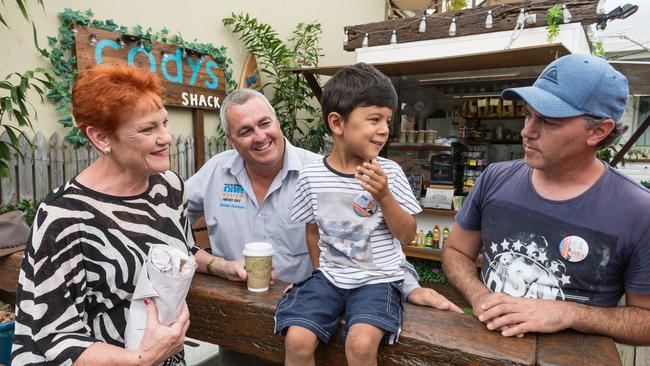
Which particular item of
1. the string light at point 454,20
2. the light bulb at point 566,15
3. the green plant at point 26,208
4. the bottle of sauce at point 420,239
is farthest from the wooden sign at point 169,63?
the light bulb at point 566,15

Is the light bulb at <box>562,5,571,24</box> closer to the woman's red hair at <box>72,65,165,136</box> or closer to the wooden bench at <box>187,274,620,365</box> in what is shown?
the wooden bench at <box>187,274,620,365</box>

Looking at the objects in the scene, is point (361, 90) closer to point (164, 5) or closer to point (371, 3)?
point (164, 5)

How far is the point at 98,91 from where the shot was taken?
1356mm

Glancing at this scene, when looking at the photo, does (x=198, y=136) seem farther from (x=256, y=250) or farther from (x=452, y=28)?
(x=256, y=250)

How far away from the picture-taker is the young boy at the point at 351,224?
4.40ft

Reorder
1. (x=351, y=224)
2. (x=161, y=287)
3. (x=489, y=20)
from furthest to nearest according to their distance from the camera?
1. (x=489, y=20)
2. (x=351, y=224)
3. (x=161, y=287)

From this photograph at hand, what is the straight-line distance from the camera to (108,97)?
1360 millimetres

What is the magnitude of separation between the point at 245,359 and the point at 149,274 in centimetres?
127

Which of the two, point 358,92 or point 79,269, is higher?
point 358,92

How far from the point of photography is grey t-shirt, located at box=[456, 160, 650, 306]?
1340 millimetres

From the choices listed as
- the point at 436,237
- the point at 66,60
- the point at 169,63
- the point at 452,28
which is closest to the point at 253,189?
the point at 66,60

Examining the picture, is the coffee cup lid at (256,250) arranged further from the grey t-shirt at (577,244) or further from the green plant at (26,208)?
the green plant at (26,208)

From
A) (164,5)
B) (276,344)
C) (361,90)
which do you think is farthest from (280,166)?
(164,5)

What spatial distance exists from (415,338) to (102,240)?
1.05 metres
